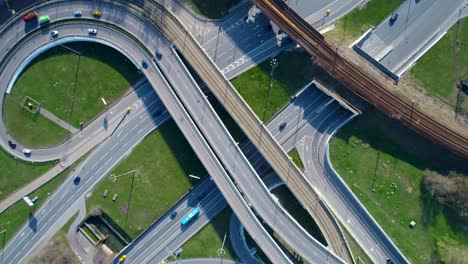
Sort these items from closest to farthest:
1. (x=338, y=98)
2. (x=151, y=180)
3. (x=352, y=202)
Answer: (x=338, y=98) < (x=352, y=202) < (x=151, y=180)

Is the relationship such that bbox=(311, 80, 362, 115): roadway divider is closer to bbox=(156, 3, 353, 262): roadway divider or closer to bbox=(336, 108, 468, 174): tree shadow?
bbox=(336, 108, 468, 174): tree shadow

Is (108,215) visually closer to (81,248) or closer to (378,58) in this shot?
(81,248)

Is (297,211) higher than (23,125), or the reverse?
(23,125)

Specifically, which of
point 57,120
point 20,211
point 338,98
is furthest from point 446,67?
point 20,211

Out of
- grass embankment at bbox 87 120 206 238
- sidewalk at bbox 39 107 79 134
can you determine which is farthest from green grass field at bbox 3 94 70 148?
grass embankment at bbox 87 120 206 238

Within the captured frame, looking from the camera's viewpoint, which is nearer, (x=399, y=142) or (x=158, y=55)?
(x=399, y=142)

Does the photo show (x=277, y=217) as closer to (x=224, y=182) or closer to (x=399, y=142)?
(x=224, y=182)

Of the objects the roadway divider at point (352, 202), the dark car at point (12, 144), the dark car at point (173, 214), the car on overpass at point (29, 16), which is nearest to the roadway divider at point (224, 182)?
the dark car at point (173, 214)
